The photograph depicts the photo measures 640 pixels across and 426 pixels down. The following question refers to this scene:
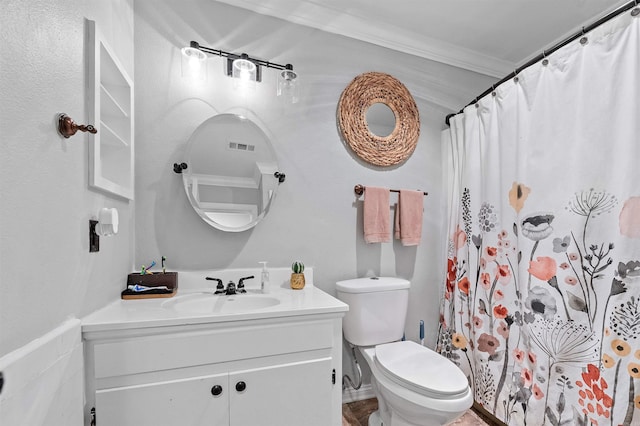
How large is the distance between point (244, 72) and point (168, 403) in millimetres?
1533

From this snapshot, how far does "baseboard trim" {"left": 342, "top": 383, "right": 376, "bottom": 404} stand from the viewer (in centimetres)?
180

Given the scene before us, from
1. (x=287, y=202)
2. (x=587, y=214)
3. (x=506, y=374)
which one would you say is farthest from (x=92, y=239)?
(x=506, y=374)

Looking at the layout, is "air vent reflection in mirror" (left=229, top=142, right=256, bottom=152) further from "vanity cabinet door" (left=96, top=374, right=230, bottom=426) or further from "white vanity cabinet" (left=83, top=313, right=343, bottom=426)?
"vanity cabinet door" (left=96, top=374, right=230, bottom=426)

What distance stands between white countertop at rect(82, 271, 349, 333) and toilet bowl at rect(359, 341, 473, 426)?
45 cm

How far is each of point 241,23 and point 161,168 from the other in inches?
36.6

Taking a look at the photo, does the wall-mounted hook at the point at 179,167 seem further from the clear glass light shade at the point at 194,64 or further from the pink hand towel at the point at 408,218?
the pink hand towel at the point at 408,218

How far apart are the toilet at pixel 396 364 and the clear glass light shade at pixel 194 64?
1381 millimetres

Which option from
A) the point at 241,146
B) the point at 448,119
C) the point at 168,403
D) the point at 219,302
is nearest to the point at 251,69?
the point at 241,146

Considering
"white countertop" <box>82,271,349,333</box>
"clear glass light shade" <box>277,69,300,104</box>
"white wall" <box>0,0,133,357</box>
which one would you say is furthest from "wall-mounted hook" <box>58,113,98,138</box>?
"clear glass light shade" <box>277,69,300,104</box>

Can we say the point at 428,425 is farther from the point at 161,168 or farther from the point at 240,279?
the point at 161,168

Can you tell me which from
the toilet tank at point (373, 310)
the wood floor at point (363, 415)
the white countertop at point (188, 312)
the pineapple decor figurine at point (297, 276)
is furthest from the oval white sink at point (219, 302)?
the wood floor at point (363, 415)

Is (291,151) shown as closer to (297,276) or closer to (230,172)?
(230,172)

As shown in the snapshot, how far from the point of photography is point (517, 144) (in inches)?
62.1

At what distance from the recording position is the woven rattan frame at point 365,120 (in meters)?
1.83
